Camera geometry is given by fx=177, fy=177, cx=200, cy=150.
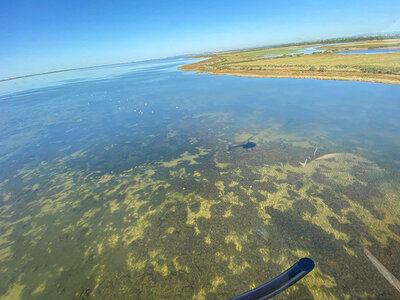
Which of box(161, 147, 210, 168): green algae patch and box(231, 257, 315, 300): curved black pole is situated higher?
box(231, 257, 315, 300): curved black pole

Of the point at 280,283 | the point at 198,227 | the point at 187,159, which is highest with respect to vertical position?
the point at 280,283

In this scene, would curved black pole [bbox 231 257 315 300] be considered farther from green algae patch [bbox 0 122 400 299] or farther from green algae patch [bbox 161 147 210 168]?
green algae patch [bbox 161 147 210 168]

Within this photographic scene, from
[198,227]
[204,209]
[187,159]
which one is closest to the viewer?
[198,227]

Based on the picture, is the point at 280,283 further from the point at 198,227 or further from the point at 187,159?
the point at 187,159

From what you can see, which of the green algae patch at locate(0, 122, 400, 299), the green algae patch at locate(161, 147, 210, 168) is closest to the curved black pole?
the green algae patch at locate(0, 122, 400, 299)

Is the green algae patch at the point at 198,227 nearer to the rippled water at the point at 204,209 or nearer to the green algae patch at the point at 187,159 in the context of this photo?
the rippled water at the point at 204,209

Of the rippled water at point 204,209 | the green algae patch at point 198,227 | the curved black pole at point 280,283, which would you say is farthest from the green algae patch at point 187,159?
the curved black pole at point 280,283

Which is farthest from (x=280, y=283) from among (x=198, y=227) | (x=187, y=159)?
(x=187, y=159)

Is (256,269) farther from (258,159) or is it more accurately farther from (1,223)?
(1,223)
